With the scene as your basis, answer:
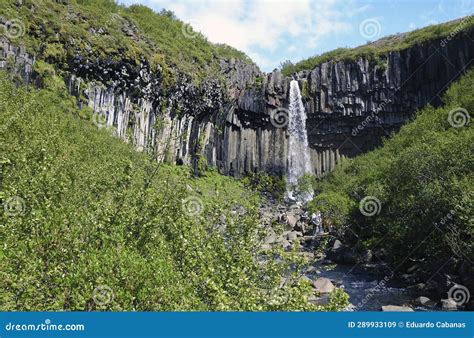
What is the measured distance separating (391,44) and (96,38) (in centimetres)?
7825

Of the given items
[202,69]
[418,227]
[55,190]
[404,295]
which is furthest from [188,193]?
[202,69]

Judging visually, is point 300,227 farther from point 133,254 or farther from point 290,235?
point 133,254

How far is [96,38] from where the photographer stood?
228 feet

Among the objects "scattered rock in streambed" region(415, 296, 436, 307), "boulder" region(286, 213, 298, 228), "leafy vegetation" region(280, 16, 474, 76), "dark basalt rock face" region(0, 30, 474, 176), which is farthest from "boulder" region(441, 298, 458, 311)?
"leafy vegetation" region(280, 16, 474, 76)

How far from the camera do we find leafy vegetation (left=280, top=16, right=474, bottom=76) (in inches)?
3527

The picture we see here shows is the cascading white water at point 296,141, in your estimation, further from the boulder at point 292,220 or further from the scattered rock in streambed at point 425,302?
the scattered rock in streambed at point 425,302

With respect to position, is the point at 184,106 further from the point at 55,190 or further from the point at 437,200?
the point at 55,190

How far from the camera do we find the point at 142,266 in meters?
8.98

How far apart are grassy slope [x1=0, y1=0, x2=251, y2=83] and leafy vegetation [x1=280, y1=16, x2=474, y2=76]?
3215cm

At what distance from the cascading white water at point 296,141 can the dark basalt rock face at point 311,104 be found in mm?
1596

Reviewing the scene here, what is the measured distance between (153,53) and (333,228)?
51.3 metres

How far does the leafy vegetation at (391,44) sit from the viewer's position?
89581 mm

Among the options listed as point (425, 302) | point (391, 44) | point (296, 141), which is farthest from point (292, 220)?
point (391, 44)

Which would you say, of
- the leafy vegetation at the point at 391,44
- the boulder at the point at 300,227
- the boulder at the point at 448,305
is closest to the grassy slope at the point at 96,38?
the leafy vegetation at the point at 391,44
